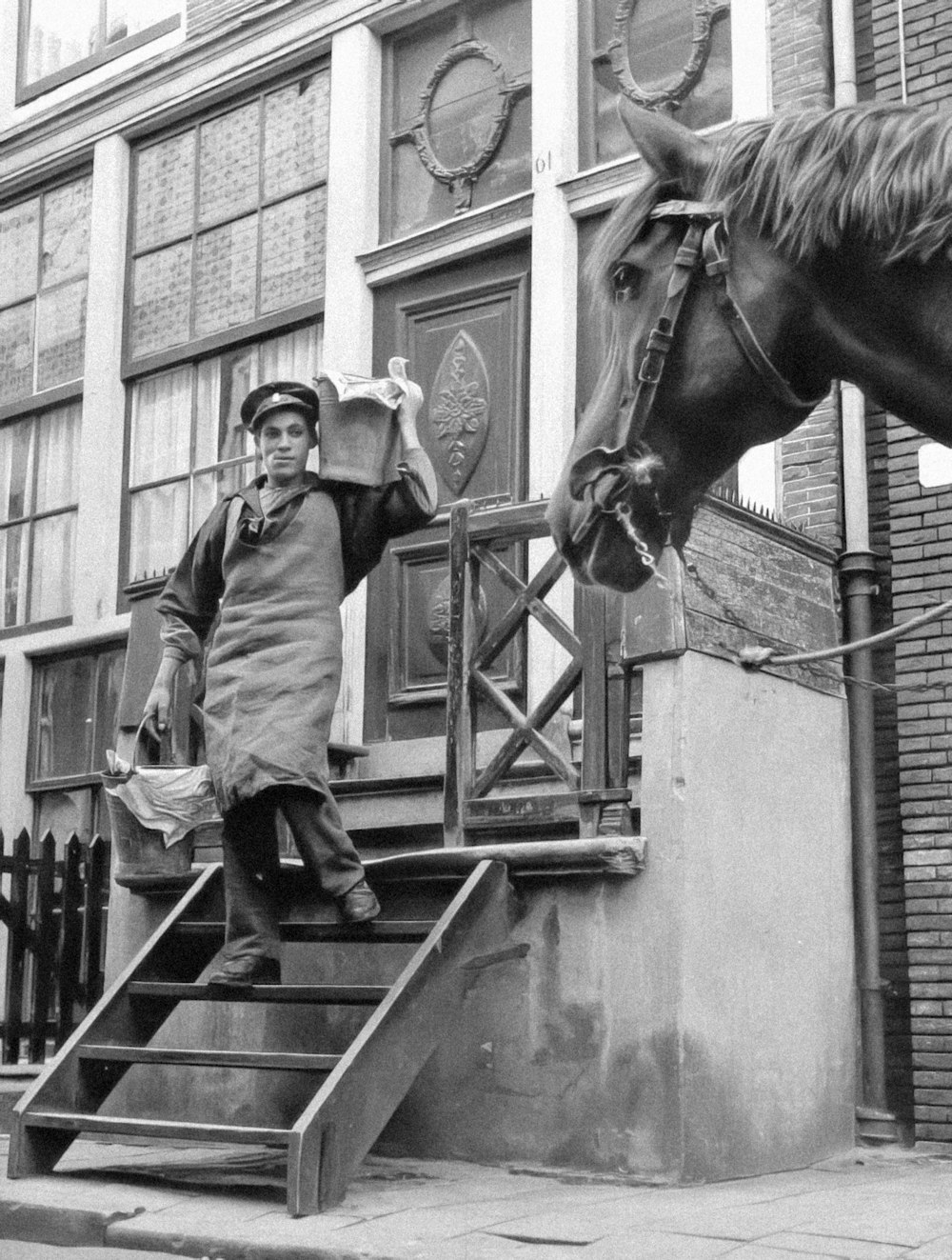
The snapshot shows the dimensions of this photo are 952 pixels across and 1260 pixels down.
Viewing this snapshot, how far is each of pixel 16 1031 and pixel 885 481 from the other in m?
4.92

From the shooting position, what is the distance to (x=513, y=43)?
9.80m

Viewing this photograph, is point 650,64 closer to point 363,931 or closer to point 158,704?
point 158,704

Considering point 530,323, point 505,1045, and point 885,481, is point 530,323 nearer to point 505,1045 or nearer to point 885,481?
point 885,481

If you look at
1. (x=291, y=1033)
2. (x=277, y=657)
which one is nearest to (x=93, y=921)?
(x=291, y=1033)

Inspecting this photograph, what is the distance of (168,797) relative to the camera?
25.6ft

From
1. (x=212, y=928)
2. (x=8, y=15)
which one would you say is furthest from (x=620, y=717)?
(x=8, y=15)

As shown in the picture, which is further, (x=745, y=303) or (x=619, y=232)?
(x=619, y=232)

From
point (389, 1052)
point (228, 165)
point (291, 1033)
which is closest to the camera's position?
point (389, 1052)

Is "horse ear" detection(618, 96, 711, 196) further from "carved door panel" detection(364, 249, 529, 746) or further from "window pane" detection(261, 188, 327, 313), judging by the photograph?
"window pane" detection(261, 188, 327, 313)

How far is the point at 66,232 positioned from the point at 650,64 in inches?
180

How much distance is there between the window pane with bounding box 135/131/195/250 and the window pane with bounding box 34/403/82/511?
1250mm

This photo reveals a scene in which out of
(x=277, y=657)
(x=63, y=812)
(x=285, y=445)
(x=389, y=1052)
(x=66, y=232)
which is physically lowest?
(x=389, y=1052)

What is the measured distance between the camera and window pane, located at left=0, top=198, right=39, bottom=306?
1212 centimetres

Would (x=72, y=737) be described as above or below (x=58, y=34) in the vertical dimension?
below
